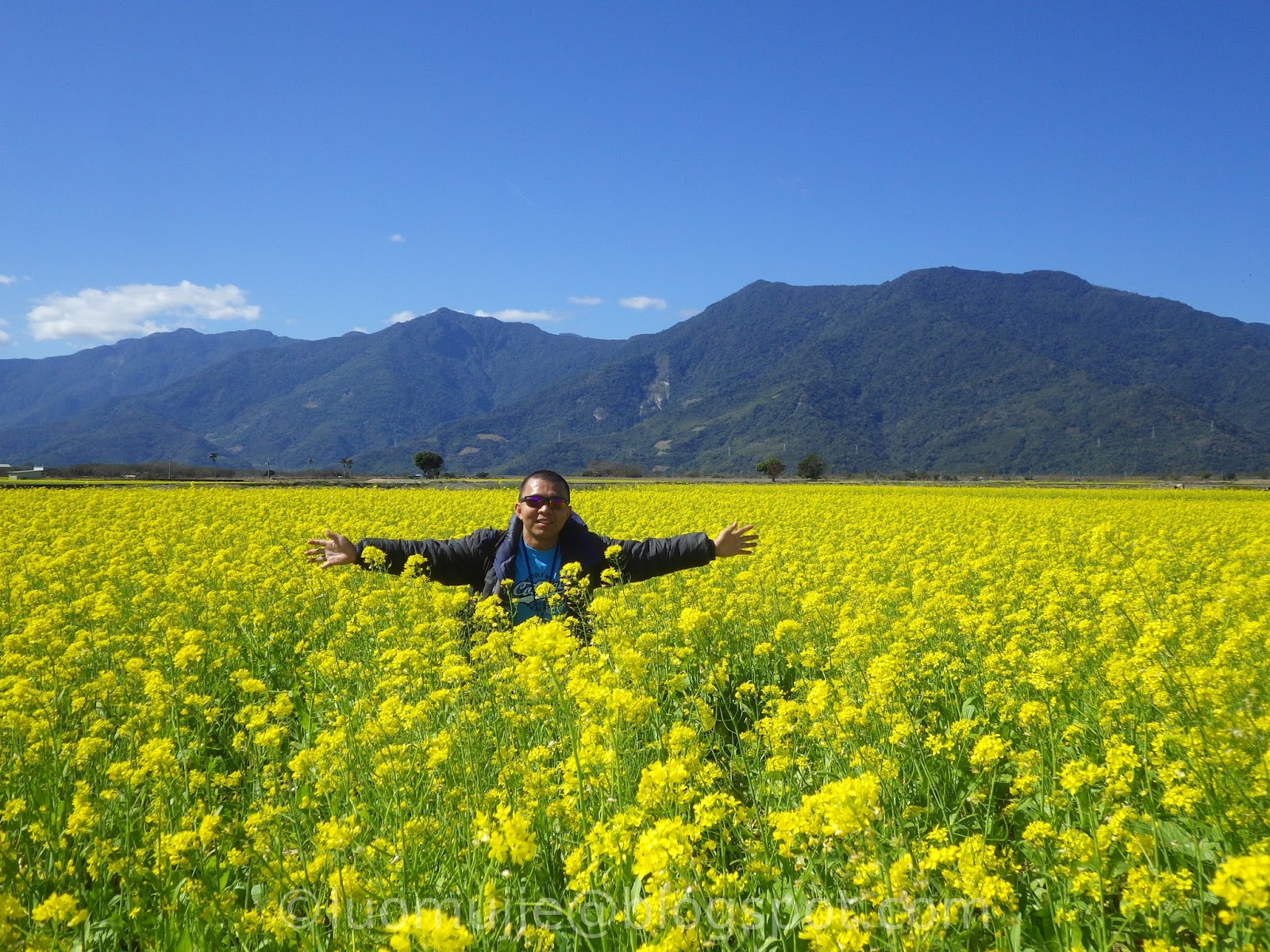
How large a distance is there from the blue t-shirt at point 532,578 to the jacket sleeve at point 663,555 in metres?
0.45

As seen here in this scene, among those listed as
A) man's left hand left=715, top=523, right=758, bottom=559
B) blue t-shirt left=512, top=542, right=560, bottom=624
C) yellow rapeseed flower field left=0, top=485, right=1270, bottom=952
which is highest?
man's left hand left=715, top=523, right=758, bottom=559

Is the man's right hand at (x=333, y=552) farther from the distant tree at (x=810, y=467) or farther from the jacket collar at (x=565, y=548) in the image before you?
the distant tree at (x=810, y=467)

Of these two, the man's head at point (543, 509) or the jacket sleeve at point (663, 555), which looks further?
the jacket sleeve at point (663, 555)

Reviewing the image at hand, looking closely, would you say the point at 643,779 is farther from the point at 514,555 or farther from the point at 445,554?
the point at 445,554

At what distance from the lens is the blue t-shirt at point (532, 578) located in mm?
4765

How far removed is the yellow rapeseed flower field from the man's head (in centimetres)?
64

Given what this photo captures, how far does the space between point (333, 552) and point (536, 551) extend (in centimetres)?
140

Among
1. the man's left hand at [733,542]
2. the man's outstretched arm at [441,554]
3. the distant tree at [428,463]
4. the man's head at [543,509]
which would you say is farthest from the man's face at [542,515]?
the distant tree at [428,463]

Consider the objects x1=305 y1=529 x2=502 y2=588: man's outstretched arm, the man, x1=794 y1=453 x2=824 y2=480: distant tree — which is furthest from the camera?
x1=794 y1=453 x2=824 y2=480: distant tree

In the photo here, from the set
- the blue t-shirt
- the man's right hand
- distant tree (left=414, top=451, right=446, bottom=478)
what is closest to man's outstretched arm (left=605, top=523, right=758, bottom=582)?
the blue t-shirt

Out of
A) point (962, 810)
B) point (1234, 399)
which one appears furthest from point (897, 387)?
point (962, 810)

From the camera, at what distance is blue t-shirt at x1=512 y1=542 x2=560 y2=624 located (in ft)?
15.6

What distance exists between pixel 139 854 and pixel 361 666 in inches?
64.6

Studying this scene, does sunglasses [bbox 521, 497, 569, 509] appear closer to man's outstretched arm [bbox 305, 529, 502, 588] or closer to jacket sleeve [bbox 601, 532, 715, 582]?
jacket sleeve [bbox 601, 532, 715, 582]
